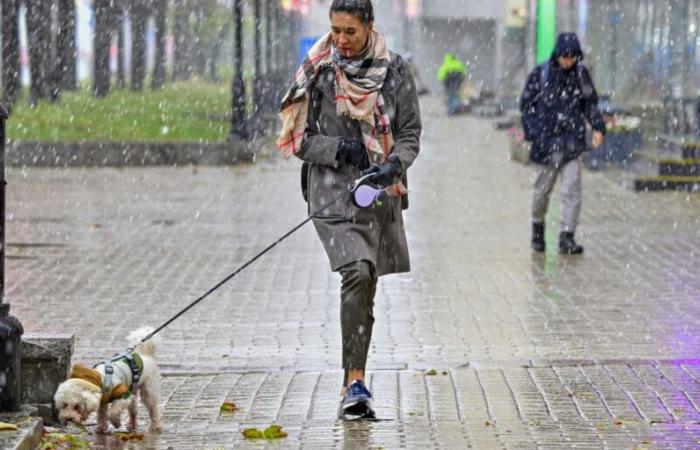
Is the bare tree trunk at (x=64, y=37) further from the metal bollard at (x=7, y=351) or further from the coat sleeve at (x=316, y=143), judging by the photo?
the metal bollard at (x=7, y=351)

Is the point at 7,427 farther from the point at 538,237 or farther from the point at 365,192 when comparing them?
the point at 538,237

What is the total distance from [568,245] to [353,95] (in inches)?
265

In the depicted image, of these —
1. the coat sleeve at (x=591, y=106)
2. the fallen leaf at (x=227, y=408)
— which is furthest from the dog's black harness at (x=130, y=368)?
the coat sleeve at (x=591, y=106)

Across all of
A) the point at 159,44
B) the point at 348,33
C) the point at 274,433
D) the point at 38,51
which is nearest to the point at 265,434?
the point at 274,433

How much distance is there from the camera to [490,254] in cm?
1375

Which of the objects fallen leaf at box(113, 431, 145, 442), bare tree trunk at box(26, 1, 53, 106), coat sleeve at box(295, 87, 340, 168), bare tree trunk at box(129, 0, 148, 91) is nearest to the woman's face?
coat sleeve at box(295, 87, 340, 168)

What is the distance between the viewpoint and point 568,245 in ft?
44.5

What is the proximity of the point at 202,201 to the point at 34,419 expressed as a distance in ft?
41.0

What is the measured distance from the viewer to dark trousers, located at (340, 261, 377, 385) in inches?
280

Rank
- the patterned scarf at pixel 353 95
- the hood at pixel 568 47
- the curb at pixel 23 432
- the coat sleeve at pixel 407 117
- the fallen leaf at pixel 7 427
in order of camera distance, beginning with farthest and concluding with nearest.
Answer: the hood at pixel 568 47
the coat sleeve at pixel 407 117
the patterned scarf at pixel 353 95
the fallen leaf at pixel 7 427
the curb at pixel 23 432

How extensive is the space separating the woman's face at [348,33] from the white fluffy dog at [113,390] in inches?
59.3

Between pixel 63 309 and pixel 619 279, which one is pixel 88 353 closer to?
pixel 63 309

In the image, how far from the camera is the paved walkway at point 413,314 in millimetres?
7082

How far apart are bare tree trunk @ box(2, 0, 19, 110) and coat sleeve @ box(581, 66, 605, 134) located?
18647 mm
